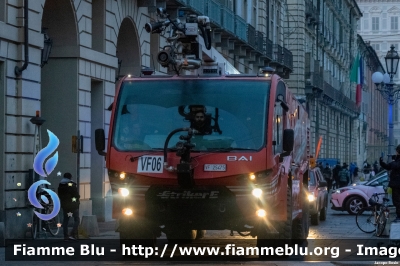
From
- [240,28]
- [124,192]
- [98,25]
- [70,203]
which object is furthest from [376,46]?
[124,192]

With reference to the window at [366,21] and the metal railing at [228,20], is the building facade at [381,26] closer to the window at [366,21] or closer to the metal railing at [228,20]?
the window at [366,21]

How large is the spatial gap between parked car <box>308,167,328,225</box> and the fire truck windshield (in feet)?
37.3

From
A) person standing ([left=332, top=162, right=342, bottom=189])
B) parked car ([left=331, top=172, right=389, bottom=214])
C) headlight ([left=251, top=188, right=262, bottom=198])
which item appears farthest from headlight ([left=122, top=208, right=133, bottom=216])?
person standing ([left=332, top=162, right=342, bottom=189])

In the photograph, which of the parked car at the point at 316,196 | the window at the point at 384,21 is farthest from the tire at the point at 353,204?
the window at the point at 384,21

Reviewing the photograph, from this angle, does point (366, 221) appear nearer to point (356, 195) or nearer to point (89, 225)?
point (89, 225)

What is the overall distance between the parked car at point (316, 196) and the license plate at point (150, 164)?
1201 cm

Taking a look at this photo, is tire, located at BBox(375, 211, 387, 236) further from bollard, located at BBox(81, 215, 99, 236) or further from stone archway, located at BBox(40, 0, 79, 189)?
stone archway, located at BBox(40, 0, 79, 189)

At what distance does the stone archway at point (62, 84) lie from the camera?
25.7 m

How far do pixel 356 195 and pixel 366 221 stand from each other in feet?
33.5

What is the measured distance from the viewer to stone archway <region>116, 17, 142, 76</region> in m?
30.2

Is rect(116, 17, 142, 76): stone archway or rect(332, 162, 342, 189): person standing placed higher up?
rect(116, 17, 142, 76): stone archway

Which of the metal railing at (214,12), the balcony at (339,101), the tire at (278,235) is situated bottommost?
the tire at (278,235)

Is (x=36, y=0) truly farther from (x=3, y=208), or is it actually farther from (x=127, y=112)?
(x=127, y=112)

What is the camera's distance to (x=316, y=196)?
1141 inches
